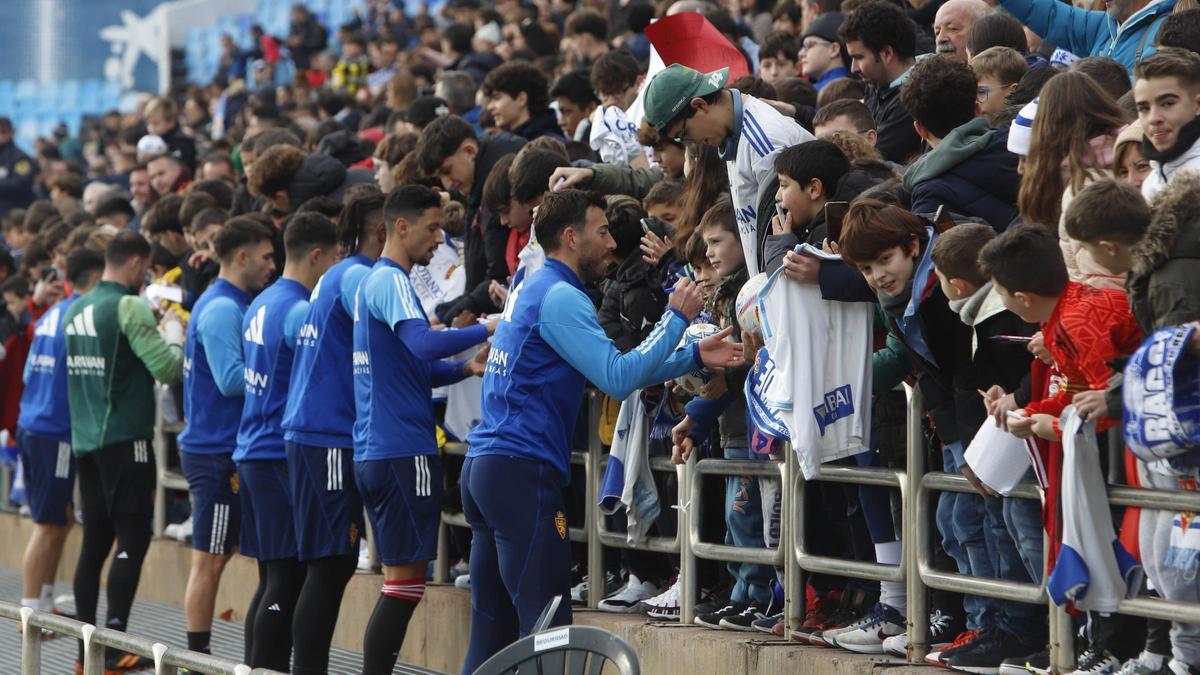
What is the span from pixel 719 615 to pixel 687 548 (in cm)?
28

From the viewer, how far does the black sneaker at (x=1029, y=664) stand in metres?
4.69

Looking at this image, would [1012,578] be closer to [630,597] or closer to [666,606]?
[666,606]

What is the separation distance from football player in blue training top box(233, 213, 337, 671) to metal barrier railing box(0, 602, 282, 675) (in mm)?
1510

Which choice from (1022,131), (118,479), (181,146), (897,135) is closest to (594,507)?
(897,135)

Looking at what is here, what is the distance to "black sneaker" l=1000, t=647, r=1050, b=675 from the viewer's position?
15.4 feet

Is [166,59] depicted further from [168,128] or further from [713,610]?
[713,610]

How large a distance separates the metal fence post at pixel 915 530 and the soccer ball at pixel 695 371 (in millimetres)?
832

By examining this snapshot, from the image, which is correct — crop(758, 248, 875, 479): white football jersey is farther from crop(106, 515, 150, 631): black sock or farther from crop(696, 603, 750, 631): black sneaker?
crop(106, 515, 150, 631): black sock

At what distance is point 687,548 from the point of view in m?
6.25

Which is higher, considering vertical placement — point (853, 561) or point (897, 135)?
point (897, 135)

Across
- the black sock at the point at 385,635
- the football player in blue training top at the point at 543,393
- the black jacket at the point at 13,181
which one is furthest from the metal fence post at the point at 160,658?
the black jacket at the point at 13,181

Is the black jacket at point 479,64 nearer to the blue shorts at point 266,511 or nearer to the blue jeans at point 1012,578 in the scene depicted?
the blue shorts at point 266,511

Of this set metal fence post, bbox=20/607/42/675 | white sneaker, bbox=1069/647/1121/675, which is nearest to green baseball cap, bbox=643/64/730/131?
white sneaker, bbox=1069/647/1121/675

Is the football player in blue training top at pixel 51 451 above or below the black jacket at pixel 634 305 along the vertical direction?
below
